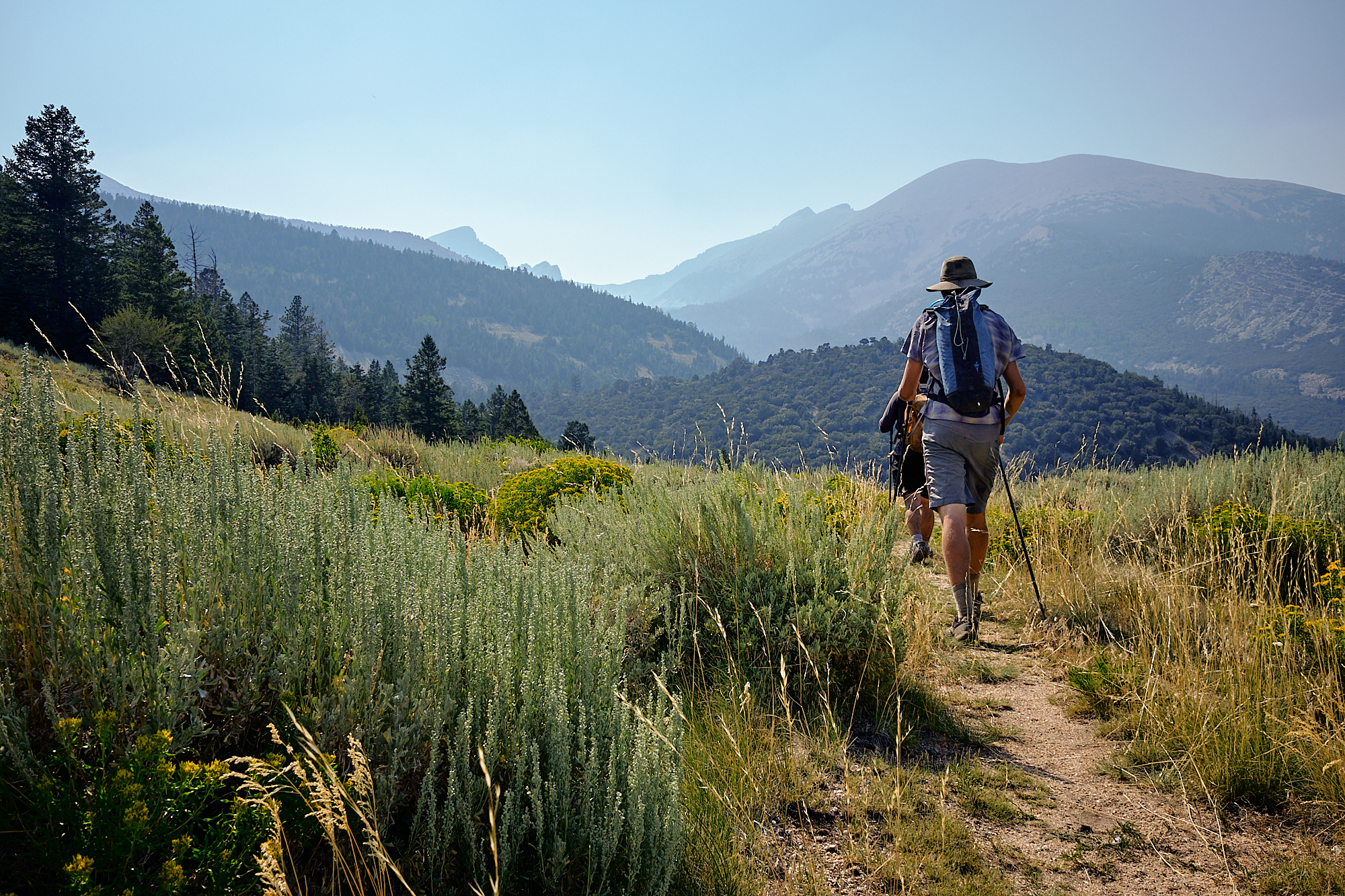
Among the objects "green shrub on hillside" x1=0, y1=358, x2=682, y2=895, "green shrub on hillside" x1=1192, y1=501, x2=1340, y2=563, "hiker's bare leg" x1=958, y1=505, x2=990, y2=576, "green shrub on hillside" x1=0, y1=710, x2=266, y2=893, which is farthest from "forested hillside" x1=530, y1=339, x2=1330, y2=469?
"green shrub on hillside" x1=0, y1=710, x2=266, y2=893

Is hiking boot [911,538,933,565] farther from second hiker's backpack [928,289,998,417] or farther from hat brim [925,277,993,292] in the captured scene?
hat brim [925,277,993,292]

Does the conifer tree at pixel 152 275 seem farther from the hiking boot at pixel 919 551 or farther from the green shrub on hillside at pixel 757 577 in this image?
the hiking boot at pixel 919 551

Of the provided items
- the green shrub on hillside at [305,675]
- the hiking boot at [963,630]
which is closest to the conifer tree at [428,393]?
the hiking boot at [963,630]

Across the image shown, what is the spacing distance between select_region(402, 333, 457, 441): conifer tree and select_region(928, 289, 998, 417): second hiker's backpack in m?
41.3

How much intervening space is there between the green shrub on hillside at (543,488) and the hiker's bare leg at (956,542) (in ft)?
8.62

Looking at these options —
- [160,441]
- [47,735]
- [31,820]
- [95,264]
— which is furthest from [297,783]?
[95,264]

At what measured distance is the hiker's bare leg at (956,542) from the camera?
3740mm

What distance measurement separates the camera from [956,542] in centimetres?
374

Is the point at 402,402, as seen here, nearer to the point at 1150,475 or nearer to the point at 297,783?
the point at 1150,475

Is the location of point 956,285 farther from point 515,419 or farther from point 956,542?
point 515,419

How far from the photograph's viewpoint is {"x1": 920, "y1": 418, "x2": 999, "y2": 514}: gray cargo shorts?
3885mm

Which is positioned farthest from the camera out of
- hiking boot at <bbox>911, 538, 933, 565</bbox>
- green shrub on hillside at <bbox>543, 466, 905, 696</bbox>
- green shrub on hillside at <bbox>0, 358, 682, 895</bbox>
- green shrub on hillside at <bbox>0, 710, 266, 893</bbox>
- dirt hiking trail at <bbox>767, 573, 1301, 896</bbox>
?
hiking boot at <bbox>911, 538, 933, 565</bbox>

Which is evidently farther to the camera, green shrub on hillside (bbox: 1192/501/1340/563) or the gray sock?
Answer: green shrub on hillside (bbox: 1192/501/1340/563)

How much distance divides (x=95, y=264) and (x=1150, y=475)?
45604mm
